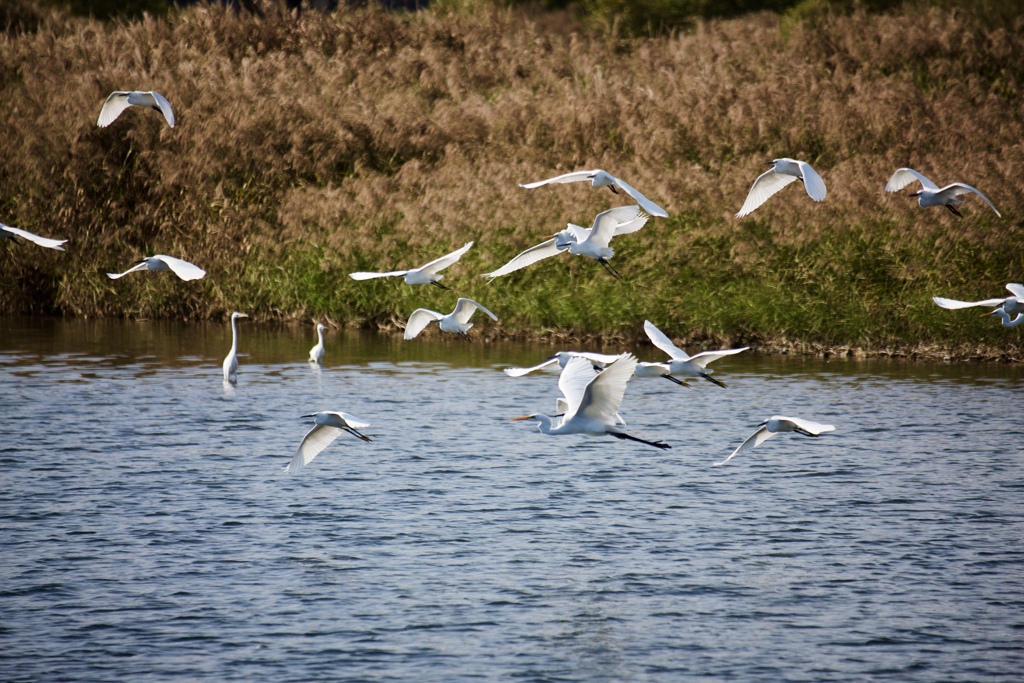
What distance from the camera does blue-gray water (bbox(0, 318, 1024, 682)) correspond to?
27.5 feet

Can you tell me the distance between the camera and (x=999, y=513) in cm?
1170

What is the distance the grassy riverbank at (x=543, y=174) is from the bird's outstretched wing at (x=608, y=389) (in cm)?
1073

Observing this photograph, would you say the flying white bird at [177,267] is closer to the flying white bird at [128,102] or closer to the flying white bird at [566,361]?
the flying white bird at [128,102]

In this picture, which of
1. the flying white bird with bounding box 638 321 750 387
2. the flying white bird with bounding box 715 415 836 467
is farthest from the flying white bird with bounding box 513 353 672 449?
the flying white bird with bounding box 715 415 836 467

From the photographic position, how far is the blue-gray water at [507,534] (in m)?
8.38

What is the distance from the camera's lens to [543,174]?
24.0 m

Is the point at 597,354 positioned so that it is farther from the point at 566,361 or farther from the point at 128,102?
the point at 128,102

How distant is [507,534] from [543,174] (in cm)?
1365

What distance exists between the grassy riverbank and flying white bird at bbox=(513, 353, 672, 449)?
10.4 metres

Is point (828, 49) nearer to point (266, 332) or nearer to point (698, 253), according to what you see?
point (698, 253)

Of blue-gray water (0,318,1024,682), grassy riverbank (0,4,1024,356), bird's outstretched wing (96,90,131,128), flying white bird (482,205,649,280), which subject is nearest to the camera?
blue-gray water (0,318,1024,682)

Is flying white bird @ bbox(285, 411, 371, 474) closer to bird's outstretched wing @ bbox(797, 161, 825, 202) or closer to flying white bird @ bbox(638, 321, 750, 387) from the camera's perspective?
flying white bird @ bbox(638, 321, 750, 387)

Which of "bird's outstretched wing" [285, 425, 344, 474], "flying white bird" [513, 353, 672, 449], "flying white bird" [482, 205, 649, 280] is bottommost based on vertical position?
"bird's outstretched wing" [285, 425, 344, 474]

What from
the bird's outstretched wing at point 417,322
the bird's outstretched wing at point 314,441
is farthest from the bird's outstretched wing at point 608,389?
the bird's outstretched wing at point 417,322
